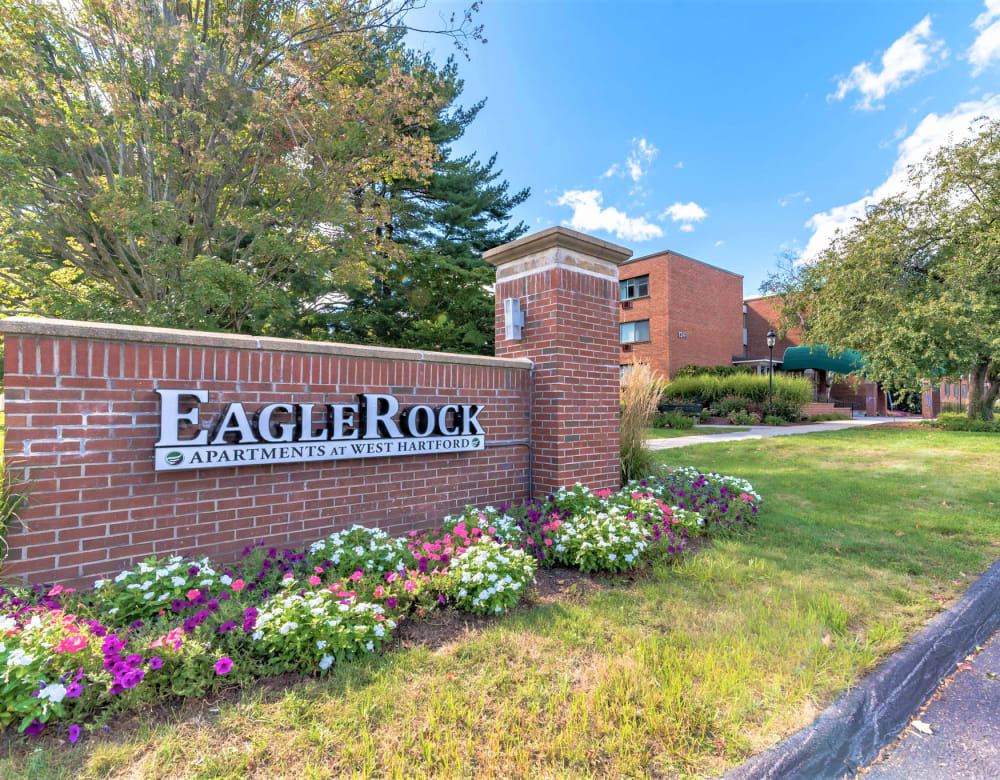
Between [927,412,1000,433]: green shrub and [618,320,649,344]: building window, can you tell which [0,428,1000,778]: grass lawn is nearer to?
[927,412,1000,433]: green shrub

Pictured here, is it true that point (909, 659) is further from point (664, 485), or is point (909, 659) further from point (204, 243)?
point (204, 243)

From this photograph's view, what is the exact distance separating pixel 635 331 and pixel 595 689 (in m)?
26.0

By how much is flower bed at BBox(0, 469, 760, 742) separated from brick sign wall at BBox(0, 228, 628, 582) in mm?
255

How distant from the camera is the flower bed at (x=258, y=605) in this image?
1867mm

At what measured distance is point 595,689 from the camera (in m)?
2.06

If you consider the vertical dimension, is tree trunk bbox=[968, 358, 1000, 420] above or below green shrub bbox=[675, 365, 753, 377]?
below

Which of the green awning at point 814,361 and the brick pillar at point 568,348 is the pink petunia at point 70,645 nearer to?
the brick pillar at point 568,348

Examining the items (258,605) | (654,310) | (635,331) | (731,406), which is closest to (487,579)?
(258,605)

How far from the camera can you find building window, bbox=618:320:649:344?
1030 inches

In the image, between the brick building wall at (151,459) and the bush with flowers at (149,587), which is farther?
the brick building wall at (151,459)

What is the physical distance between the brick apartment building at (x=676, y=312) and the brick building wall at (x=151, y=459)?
71.5 ft

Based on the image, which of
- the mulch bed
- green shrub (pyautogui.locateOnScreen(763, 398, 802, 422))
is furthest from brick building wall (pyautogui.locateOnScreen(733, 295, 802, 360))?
the mulch bed

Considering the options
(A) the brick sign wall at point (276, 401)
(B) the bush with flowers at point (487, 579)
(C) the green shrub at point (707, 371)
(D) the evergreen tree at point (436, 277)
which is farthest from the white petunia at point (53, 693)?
(C) the green shrub at point (707, 371)

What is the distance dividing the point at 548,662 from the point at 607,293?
3.72m
